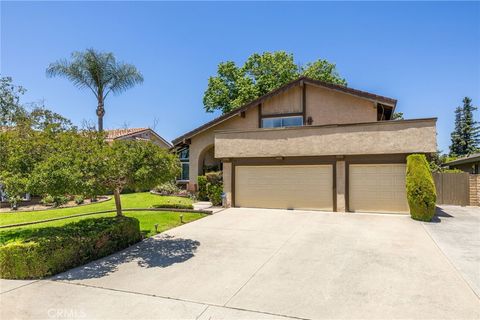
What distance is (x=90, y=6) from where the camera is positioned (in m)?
11.2

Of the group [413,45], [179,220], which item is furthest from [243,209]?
[413,45]

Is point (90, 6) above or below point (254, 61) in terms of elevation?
below

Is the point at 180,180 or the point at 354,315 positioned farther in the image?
the point at 180,180

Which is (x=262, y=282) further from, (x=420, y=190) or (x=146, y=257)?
(x=420, y=190)

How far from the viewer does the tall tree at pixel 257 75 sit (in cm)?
3200

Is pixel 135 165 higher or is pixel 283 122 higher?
pixel 283 122

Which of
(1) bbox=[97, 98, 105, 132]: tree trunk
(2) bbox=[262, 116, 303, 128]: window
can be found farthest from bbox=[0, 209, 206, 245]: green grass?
(1) bbox=[97, 98, 105, 132]: tree trunk

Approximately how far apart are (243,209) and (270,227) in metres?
4.83

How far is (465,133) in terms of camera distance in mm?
49188

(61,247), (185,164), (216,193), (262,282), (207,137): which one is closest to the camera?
(262,282)

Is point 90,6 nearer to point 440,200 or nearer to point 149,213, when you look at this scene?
point 149,213

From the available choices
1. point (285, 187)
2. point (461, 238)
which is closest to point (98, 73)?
point (285, 187)

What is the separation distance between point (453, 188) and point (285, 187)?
10570mm

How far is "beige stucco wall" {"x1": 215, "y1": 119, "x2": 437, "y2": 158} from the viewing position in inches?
537
